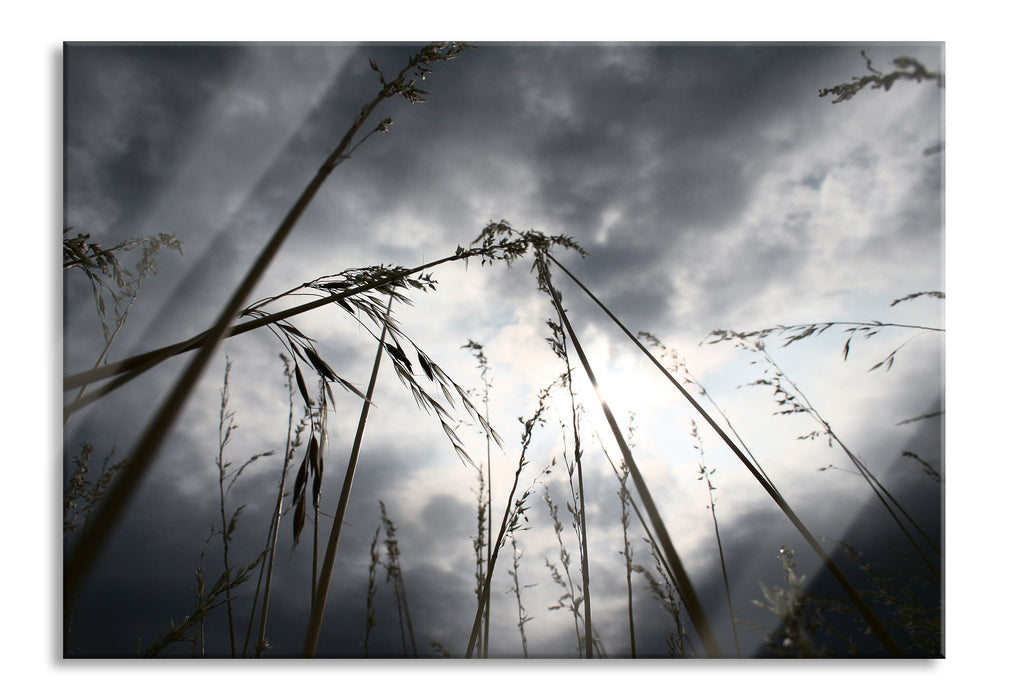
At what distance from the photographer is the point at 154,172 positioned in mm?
1611

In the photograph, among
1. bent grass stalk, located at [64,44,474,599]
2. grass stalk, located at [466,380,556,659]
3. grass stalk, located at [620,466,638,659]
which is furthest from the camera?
grass stalk, located at [620,466,638,659]

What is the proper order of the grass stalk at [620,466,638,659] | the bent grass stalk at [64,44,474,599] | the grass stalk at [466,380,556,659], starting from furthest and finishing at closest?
the grass stalk at [620,466,638,659] < the grass stalk at [466,380,556,659] < the bent grass stalk at [64,44,474,599]

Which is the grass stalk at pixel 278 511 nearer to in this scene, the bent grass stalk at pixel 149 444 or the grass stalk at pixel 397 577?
the grass stalk at pixel 397 577

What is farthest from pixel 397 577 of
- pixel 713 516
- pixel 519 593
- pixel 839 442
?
pixel 839 442

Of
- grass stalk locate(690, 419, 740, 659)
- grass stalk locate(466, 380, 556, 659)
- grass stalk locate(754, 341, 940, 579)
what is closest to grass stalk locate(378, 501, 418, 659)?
grass stalk locate(466, 380, 556, 659)

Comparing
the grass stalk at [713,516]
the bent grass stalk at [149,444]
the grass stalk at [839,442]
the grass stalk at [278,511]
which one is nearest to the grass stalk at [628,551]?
the grass stalk at [713,516]

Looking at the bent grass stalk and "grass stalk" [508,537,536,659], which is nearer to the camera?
the bent grass stalk

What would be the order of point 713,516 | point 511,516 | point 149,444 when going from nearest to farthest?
point 149,444
point 511,516
point 713,516

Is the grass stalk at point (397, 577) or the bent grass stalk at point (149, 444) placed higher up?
the bent grass stalk at point (149, 444)

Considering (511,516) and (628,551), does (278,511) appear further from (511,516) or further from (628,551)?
(628,551)

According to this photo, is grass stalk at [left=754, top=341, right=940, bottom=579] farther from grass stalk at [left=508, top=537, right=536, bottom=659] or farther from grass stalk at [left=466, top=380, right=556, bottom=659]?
grass stalk at [left=508, top=537, right=536, bottom=659]

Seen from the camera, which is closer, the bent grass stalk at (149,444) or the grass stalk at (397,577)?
the bent grass stalk at (149,444)

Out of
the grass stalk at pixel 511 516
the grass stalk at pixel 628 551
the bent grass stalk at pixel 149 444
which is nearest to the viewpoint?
the bent grass stalk at pixel 149 444
